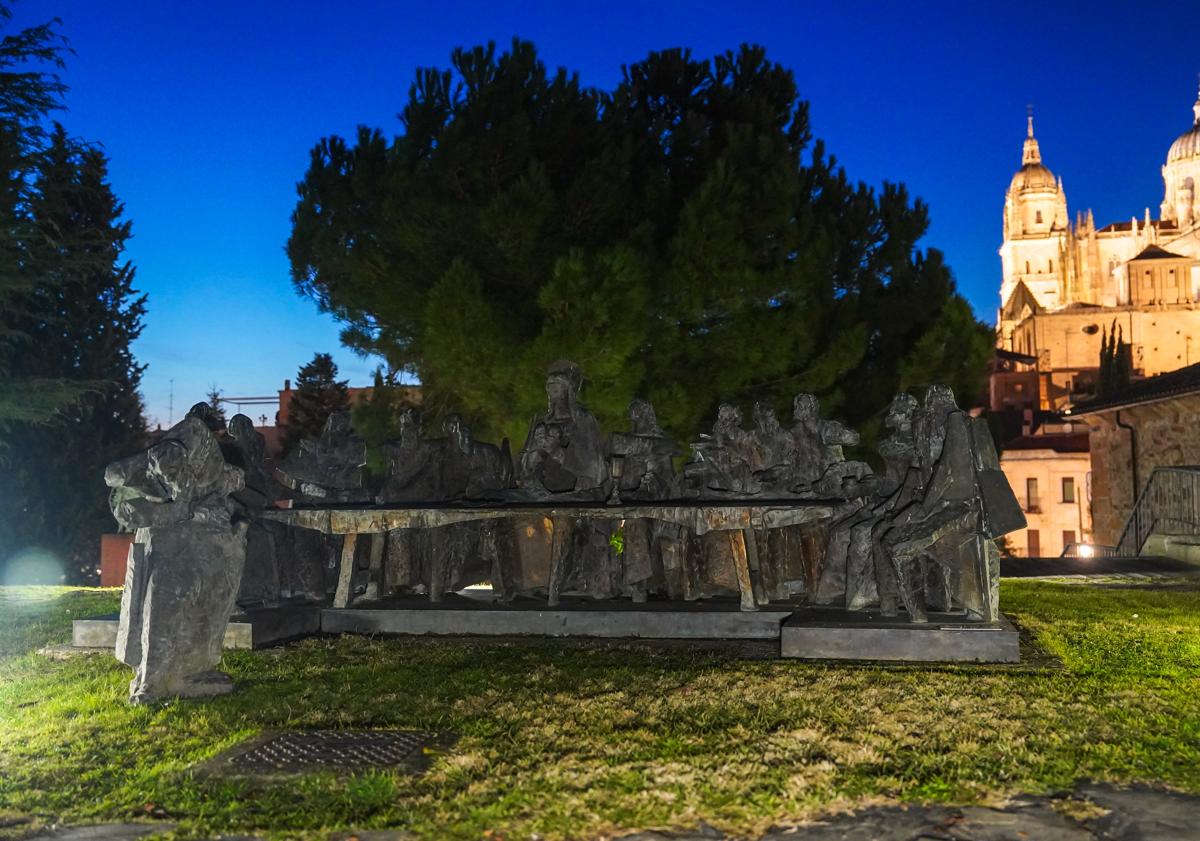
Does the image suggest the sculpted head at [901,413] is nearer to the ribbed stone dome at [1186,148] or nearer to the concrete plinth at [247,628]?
the concrete plinth at [247,628]

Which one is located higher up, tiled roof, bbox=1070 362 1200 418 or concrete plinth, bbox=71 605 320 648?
tiled roof, bbox=1070 362 1200 418

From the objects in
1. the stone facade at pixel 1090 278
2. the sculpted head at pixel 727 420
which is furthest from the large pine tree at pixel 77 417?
the stone facade at pixel 1090 278

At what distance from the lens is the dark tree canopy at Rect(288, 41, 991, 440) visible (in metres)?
13.9

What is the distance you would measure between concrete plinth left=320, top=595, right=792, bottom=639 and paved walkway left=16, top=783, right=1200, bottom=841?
13.4ft

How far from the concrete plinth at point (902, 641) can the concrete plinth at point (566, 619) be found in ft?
2.81

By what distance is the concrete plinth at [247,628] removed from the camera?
7938 mm

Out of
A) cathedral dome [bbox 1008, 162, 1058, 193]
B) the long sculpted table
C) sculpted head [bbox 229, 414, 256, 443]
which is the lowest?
the long sculpted table

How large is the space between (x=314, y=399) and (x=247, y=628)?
32849 millimetres

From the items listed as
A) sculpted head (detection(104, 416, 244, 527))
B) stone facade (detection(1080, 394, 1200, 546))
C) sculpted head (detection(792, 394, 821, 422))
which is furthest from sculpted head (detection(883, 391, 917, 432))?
stone facade (detection(1080, 394, 1200, 546))

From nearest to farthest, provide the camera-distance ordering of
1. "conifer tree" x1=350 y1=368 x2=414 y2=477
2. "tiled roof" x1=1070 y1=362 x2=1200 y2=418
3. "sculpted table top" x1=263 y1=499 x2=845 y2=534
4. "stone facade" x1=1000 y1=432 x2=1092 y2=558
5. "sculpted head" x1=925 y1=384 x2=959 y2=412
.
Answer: "sculpted head" x1=925 y1=384 x2=959 y2=412, "sculpted table top" x1=263 y1=499 x2=845 y2=534, "conifer tree" x1=350 y1=368 x2=414 y2=477, "tiled roof" x1=1070 y1=362 x2=1200 y2=418, "stone facade" x1=1000 y1=432 x2=1092 y2=558

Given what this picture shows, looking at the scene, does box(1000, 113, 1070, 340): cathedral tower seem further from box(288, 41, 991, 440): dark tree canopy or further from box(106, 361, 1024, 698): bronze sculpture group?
box(106, 361, 1024, 698): bronze sculpture group

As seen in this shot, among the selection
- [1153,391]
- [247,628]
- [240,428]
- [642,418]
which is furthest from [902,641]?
[1153,391]

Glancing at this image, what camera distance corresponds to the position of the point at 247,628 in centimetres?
794

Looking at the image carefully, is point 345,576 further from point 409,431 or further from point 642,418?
point 642,418
